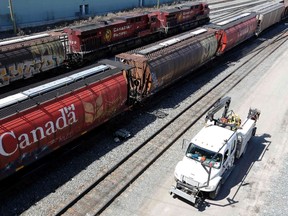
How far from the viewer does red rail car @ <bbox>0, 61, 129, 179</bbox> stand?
13.0 meters

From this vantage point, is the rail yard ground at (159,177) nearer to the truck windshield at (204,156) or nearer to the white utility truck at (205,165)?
the white utility truck at (205,165)

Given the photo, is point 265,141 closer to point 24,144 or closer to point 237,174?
point 237,174

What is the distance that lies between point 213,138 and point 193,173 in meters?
1.97

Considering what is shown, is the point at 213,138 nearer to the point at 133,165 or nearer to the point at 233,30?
the point at 133,165

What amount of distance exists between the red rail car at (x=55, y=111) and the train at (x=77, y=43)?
975cm

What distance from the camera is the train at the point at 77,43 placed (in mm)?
25078

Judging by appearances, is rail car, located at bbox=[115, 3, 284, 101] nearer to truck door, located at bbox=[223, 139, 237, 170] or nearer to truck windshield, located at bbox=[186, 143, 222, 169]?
truck windshield, located at bbox=[186, 143, 222, 169]

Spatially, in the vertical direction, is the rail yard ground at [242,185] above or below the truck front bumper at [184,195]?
below

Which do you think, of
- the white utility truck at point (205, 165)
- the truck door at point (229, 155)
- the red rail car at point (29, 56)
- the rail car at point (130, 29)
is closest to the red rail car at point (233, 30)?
the rail car at point (130, 29)

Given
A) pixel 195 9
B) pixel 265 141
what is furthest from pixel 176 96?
pixel 195 9

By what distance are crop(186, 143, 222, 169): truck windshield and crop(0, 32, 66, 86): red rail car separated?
55.0ft

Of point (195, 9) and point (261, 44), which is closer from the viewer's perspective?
point (261, 44)

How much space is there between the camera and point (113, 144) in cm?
1814

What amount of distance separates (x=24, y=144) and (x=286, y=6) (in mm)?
56004
